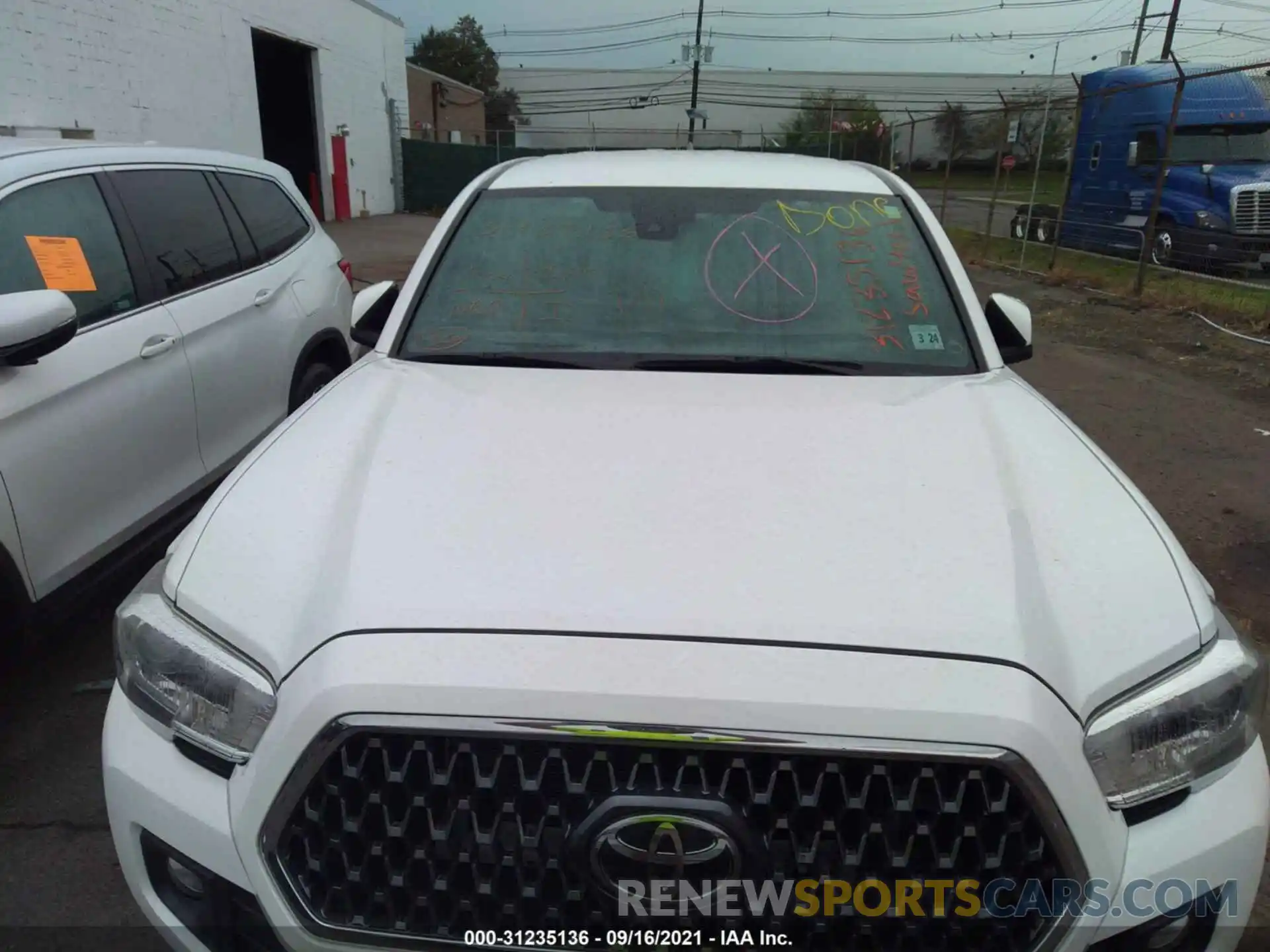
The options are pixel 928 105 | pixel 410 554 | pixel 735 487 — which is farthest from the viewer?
pixel 928 105

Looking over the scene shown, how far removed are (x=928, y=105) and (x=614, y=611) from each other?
249ft

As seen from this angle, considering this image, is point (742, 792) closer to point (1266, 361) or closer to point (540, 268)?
point (540, 268)

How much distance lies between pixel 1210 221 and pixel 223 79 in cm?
1695

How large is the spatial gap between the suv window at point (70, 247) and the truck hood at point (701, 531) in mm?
1378

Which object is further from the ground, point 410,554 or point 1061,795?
point 410,554

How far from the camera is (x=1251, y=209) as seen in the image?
1324 cm

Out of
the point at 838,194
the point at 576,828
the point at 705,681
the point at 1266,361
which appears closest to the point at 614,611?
the point at 705,681

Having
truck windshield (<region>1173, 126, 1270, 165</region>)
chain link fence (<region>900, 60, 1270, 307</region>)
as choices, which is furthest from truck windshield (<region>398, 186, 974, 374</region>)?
truck windshield (<region>1173, 126, 1270, 165</region>)

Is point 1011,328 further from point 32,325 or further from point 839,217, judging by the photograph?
point 32,325

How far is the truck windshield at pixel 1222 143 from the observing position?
14195 millimetres

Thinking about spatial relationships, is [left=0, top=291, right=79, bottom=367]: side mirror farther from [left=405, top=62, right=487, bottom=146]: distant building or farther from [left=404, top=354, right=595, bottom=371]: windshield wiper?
[left=405, top=62, right=487, bottom=146]: distant building

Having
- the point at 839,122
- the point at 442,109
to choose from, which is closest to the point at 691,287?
the point at 442,109

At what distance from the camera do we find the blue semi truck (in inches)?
517

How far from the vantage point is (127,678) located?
1.73m
